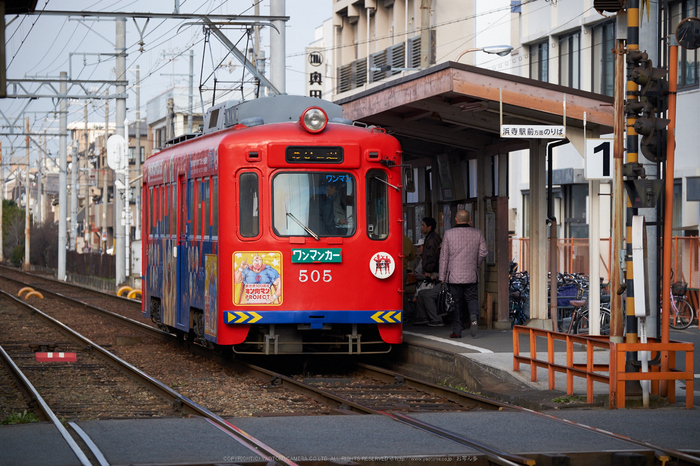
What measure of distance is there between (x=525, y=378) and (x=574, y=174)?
18.2 meters

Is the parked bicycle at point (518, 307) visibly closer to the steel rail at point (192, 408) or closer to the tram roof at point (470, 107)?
the tram roof at point (470, 107)

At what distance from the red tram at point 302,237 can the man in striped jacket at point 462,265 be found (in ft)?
5.44

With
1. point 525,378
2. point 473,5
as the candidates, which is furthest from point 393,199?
point 473,5

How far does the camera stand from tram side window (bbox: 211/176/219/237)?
1298cm

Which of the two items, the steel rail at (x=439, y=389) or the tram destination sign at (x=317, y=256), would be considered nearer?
the steel rail at (x=439, y=389)

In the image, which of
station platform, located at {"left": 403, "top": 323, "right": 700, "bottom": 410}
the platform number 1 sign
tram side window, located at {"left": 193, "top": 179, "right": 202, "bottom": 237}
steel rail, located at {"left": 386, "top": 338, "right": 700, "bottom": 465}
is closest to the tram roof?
the platform number 1 sign

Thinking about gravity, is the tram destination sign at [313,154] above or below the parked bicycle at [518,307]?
above

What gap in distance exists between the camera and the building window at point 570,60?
28562 millimetres

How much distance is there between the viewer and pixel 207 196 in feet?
44.4

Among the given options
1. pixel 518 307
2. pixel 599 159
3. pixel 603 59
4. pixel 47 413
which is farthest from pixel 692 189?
pixel 47 413

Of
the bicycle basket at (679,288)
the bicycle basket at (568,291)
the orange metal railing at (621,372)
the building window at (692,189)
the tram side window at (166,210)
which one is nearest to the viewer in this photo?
the orange metal railing at (621,372)

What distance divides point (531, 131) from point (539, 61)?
18.9 m

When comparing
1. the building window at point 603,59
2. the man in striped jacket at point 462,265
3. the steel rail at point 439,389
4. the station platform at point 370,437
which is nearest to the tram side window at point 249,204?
the steel rail at point 439,389

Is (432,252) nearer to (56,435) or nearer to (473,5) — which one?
(56,435)
